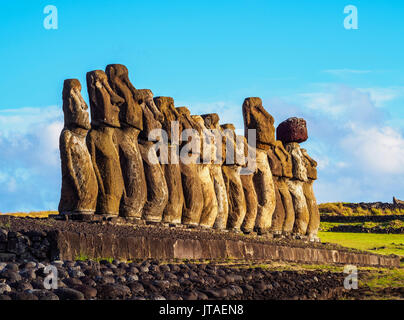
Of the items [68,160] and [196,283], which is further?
[68,160]

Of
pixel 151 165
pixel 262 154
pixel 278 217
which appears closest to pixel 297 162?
pixel 278 217

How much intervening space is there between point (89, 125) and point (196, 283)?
5.53 meters

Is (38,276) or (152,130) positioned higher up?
(152,130)

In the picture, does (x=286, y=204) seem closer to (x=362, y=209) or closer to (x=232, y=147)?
(x=232, y=147)

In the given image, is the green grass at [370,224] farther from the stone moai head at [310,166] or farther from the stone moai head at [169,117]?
the stone moai head at [169,117]

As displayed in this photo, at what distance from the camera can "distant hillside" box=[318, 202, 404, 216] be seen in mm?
37562

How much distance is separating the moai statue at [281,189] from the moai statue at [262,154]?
0.66 metres

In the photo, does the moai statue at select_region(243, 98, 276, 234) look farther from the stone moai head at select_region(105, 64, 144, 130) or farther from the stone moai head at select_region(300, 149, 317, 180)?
the stone moai head at select_region(105, 64, 144, 130)

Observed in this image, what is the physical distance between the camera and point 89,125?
11.0 meters

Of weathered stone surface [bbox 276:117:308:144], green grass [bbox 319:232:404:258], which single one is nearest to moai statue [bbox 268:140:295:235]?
weathered stone surface [bbox 276:117:308:144]

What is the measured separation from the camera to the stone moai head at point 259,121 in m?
17.5

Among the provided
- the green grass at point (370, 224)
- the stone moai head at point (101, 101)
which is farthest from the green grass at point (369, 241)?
the stone moai head at point (101, 101)

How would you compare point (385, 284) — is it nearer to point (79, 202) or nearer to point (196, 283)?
point (196, 283)
